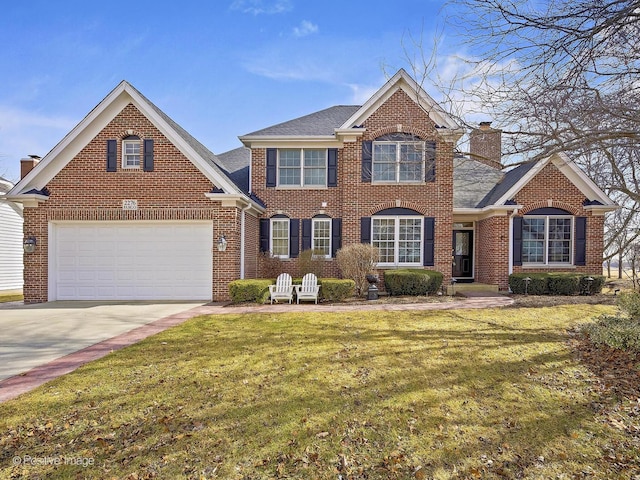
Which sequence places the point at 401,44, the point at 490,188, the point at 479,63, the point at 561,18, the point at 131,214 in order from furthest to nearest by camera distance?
A: the point at 490,188 → the point at 131,214 → the point at 401,44 → the point at 479,63 → the point at 561,18

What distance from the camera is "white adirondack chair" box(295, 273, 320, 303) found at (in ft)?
37.3

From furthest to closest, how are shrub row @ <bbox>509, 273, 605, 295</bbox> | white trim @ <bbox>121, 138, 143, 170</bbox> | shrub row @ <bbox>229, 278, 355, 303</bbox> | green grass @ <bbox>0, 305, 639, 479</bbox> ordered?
shrub row @ <bbox>509, 273, 605, 295</bbox> → white trim @ <bbox>121, 138, 143, 170</bbox> → shrub row @ <bbox>229, 278, 355, 303</bbox> → green grass @ <bbox>0, 305, 639, 479</bbox>

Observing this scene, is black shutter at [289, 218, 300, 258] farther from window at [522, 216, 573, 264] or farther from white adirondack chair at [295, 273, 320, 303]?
window at [522, 216, 573, 264]

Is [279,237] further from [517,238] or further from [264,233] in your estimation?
[517,238]

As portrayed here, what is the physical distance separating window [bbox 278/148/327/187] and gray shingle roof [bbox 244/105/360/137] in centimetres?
76

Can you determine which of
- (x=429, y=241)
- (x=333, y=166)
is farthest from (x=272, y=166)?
(x=429, y=241)

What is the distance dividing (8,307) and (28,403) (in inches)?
376

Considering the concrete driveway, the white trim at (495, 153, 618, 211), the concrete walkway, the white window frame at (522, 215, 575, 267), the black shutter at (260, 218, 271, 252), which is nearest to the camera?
the concrete walkway

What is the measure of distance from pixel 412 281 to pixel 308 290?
12.5 ft

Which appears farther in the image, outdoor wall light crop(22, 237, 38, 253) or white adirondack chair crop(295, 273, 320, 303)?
outdoor wall light crop(22, 237, 38, 253)

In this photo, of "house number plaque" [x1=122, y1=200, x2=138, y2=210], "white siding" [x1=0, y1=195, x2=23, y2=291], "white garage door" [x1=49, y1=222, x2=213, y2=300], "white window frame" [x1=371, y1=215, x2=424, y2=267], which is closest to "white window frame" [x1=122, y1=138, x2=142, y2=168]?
"house number plaque" [x1=122, y1=200, x2=138, y2=210]

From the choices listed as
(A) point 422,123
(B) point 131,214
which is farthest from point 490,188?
(B) point 131,214

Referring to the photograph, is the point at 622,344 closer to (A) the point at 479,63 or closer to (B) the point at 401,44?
(A) the point at 479,63

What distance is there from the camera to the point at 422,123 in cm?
1366
